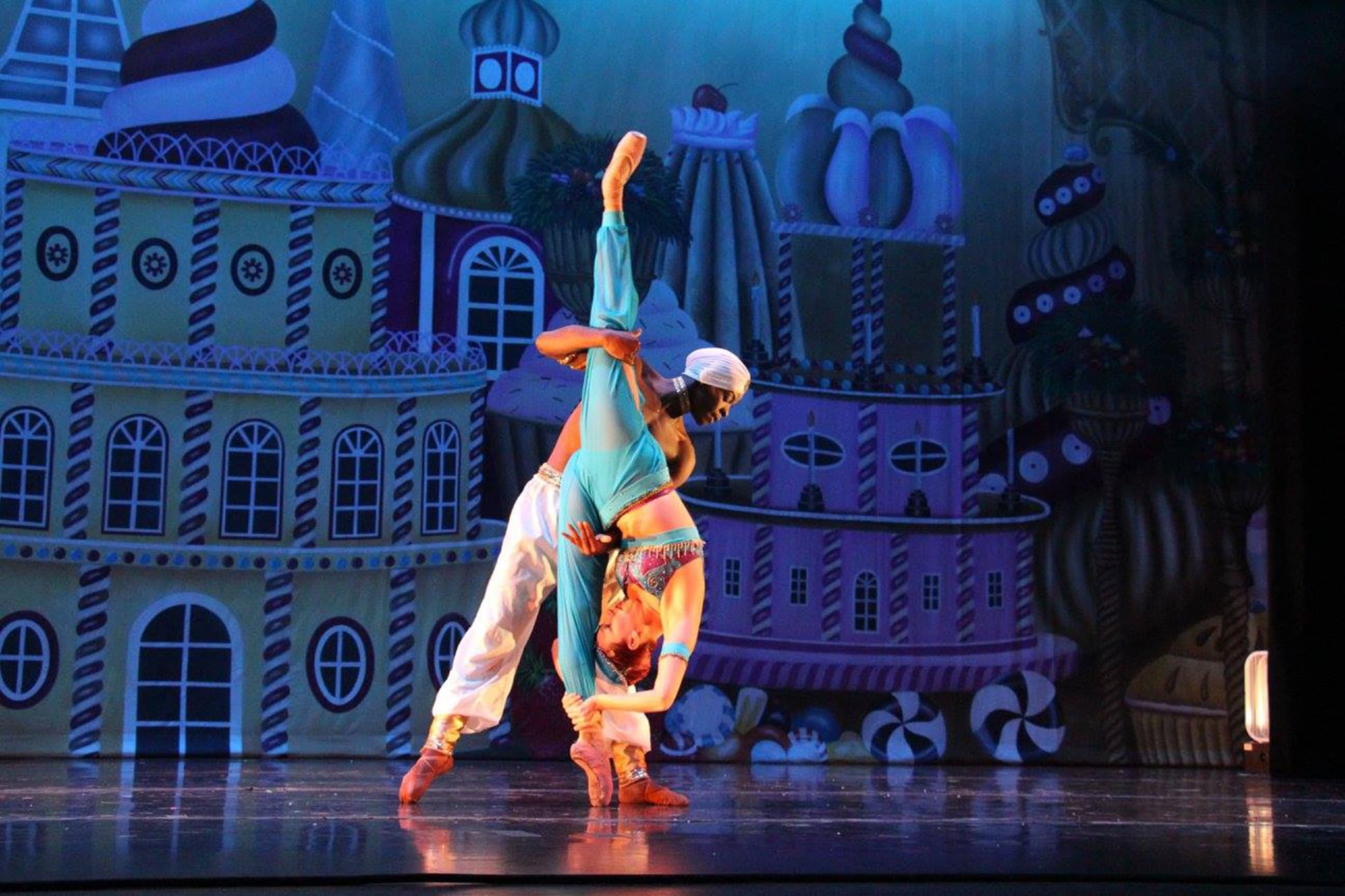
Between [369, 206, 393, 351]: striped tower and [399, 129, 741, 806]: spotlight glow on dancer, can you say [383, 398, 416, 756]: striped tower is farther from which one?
[399, 129, 741, 806]: spotlight glow on dancer

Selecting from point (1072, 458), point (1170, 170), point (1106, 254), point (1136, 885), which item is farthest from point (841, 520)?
point (1136, 885)

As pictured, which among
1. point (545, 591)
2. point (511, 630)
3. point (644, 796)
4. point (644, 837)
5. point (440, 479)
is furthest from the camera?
point (440, 479)

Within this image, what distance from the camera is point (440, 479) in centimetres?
657

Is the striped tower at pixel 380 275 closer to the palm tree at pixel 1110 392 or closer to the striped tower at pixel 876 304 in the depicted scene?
the striped tower at pixel 876 304

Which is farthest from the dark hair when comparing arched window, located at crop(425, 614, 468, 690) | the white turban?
arched window, located at crop(425, 614, 468, 690)

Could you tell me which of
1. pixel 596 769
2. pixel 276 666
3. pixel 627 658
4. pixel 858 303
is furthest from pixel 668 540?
pixel 858 303

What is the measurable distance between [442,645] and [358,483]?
755 millimetres

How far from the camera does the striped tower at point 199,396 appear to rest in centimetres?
634

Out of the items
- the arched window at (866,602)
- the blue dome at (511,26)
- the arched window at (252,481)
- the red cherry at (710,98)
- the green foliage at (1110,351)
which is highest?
the blue dome at (511,26)

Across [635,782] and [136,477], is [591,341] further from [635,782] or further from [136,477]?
[136,477]

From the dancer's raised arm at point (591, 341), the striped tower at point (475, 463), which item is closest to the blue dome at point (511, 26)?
the striped tower at point (475, 463)

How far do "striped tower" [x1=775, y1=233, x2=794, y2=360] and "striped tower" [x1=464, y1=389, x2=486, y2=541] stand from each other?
1370mm

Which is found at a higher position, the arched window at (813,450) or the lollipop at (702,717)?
the arched window at (813,450)

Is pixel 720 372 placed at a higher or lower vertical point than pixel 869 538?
higher
